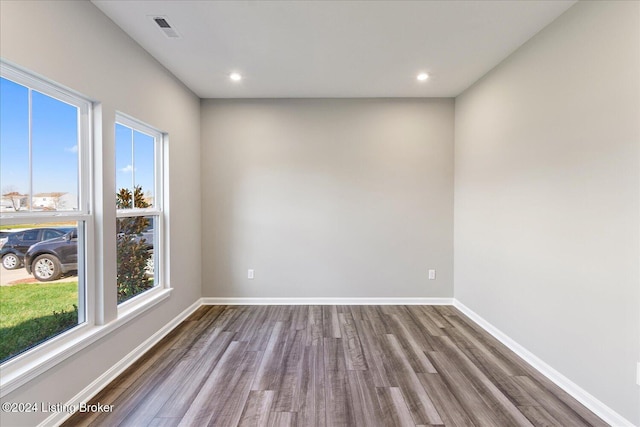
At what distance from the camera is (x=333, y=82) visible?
3326 millimetres

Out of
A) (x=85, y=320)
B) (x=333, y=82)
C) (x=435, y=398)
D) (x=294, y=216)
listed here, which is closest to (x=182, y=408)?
(x=85, y=320)

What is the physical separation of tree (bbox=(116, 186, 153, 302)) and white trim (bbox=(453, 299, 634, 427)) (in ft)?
11.3

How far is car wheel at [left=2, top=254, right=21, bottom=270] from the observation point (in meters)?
1.56

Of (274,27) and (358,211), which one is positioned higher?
(274,27)

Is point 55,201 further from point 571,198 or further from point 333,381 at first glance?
point 571,198

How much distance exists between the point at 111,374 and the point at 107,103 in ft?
6.56

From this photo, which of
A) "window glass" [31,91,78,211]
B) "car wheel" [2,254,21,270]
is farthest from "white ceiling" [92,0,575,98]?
"car wheel" [2,254,21,270]

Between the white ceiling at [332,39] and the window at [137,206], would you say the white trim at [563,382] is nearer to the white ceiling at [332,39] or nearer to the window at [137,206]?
the white ceiling at [332,39]

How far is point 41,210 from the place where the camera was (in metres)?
1.77

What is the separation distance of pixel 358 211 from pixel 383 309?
1.27 m

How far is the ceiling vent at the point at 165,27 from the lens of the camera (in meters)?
2.20

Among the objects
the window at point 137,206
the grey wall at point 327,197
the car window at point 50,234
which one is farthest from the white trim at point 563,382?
the car window at point 50,234

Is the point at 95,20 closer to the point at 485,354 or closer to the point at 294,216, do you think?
the point at 294,216

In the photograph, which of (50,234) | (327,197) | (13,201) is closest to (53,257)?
(50,234)
